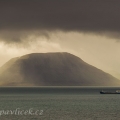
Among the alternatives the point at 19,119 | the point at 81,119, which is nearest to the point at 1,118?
the point at 19,119

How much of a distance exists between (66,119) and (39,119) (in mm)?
6781

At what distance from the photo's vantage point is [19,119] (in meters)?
101

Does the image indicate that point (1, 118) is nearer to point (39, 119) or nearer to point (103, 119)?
point (39, 119)

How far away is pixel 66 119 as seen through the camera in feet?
336

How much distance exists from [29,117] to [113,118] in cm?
2134

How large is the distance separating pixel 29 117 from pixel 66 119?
9525 mm

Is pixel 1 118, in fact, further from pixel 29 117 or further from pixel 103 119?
pixel 103 119

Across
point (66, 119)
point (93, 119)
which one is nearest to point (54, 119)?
point (66, 119)

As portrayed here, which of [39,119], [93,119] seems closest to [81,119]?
[93,119]

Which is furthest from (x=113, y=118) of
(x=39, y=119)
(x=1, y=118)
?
(x=1, y=118)

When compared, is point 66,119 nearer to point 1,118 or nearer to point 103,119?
point 103,119

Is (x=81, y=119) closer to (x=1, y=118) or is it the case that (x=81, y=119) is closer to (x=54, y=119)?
(x=54, y=119)

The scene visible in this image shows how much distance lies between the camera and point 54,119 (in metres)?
103

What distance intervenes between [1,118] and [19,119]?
491cm
